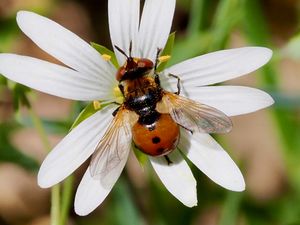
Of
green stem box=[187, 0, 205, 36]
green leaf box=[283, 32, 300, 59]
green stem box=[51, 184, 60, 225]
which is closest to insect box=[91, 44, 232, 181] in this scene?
green stem box=[51, 184, 60, 225]

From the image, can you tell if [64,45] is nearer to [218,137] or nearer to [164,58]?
[164,58]

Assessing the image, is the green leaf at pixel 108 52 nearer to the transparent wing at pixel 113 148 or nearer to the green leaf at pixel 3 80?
the transparent wing at pixel 113 148

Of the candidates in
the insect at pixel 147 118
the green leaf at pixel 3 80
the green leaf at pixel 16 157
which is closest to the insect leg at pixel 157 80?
the insect at pixel 147 118

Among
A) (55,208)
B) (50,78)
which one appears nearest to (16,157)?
(55,208)

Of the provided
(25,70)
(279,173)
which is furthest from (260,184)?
(25,70)

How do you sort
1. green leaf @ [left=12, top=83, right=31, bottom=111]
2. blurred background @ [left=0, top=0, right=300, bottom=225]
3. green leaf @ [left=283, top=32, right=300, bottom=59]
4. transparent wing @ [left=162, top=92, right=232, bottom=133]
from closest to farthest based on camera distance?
transparent wing @ [left=162, top=92, right=232, bottom=133] < green leaf @ [left=12, top=83, right=31, bottom=111] < green leaf @ [left=283, top=32, right=300, bottom=59] < blurred background @ [left=0, top=0, right=300, bottom=225]

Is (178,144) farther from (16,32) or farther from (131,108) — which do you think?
(16,32)

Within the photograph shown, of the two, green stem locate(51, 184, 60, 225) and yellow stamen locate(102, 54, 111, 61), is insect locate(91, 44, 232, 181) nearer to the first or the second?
yellow stamen locate(102, 54, 111, 61)
